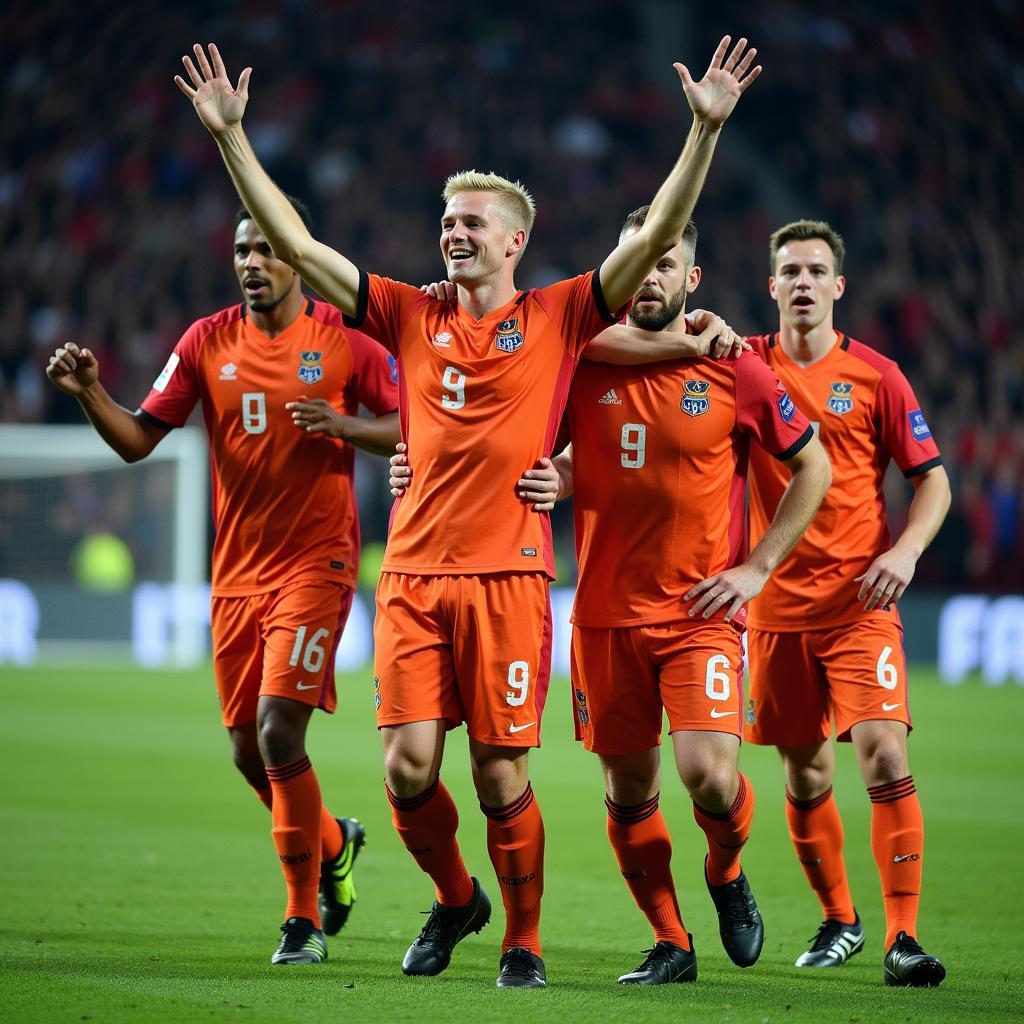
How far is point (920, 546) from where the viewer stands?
203 inches

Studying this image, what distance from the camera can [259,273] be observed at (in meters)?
5.69

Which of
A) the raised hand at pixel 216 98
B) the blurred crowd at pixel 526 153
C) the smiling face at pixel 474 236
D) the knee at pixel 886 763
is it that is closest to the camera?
the raised hand at pixel 216 98

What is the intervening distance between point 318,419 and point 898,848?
92.4 inches

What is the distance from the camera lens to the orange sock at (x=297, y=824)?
Answer: 518 centimetres

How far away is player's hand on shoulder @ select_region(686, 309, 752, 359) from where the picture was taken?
4.92 meters

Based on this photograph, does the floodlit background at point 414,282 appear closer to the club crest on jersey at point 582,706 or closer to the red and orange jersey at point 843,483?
the club crest on jersey at point 582,706

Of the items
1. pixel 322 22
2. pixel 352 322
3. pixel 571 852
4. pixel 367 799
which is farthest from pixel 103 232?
pixel 352 322

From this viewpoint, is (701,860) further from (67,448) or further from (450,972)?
(67,448)

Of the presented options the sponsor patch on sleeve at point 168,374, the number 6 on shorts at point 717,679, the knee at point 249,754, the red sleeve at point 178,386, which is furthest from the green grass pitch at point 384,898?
the sponsor patch on sleeve at point 168,374

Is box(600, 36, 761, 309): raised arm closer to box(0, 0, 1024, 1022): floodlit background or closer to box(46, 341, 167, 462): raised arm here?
box(46, 341, 167, 462): raised arm

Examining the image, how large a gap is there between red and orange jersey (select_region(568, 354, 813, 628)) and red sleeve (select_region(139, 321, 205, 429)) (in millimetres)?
1594

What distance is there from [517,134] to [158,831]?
17.4m

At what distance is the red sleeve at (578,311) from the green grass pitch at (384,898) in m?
1.90

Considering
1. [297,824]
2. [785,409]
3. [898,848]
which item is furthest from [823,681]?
[297,824]
